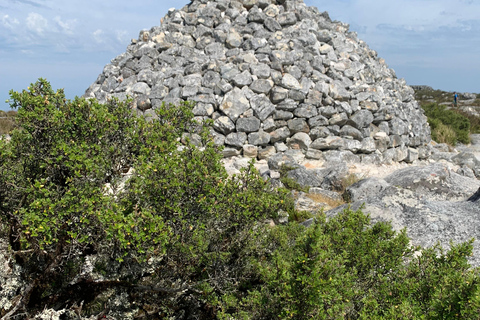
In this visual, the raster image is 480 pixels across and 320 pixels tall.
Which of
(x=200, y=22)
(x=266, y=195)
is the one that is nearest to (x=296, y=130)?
(x=200, y=22)

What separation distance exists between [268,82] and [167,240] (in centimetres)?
913

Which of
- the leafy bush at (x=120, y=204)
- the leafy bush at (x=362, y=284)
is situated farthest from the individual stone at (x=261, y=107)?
the leafy bush at (x=362, y=284)

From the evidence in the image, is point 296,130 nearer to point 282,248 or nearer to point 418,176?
point 418,176

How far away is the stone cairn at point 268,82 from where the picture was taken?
479 inches

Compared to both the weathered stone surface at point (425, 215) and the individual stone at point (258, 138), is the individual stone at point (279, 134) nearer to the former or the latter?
the individual stone at point (258, 138)

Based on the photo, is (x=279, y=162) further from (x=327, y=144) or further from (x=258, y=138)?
(x=327, y=144)

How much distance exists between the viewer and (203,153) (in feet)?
15.4

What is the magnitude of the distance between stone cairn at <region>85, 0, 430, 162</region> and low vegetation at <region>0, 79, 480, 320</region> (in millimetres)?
6882

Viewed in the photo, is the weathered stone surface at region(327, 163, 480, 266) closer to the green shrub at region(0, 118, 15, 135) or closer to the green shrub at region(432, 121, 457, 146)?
the green shrub at region(432, 121, 457, 146)

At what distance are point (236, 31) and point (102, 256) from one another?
11106 mm

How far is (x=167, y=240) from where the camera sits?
159 inches

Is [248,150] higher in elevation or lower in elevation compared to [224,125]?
lower

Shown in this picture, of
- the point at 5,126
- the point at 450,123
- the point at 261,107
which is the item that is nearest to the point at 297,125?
the point at 261,107

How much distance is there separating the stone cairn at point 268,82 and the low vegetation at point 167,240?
6.88 meters
